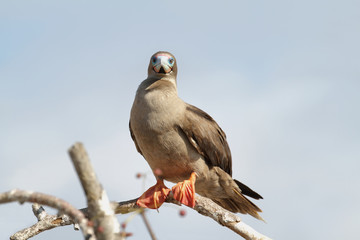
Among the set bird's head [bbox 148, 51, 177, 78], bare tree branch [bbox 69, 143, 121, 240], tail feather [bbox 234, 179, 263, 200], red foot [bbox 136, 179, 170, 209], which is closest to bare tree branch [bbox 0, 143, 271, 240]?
bare tree branch [bbox 69, 143, 121, 240]

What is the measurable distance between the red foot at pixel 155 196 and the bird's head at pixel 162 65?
4.81 ft

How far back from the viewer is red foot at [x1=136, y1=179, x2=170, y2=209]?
6.64 metres

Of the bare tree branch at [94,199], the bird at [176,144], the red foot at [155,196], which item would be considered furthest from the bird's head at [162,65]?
the bare tree branch at [94,199]

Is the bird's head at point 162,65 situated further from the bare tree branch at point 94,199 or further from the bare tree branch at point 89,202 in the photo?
the bare tree branch at point 94,199

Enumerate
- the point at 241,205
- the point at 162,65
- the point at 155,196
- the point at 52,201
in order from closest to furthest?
the point at 52,201, the point at 155,196, the point at 162,65, the point at 241,205

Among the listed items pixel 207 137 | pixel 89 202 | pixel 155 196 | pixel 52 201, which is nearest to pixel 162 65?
pixel 207 137

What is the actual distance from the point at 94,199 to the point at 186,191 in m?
3.47

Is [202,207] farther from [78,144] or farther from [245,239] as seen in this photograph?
[78,144]

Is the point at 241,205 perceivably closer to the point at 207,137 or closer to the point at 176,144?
the point at 207,137

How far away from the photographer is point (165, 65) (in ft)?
23.5

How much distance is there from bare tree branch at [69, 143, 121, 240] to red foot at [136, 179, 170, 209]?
3490 millimetres

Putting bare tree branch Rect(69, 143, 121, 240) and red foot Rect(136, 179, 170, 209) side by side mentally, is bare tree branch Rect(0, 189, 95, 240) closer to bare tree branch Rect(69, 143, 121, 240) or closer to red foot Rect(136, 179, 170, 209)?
bare tree branch Rect(69, 143, 121, 240)

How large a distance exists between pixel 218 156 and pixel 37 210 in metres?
2.41

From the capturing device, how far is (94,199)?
310 cm
